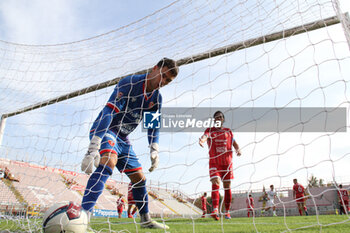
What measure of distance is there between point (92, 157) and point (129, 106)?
847 millimetres

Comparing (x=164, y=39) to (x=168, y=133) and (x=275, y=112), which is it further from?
(x=275, y=112)

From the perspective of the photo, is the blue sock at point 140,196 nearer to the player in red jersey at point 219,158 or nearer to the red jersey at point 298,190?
the player in red jersey at point 219,158

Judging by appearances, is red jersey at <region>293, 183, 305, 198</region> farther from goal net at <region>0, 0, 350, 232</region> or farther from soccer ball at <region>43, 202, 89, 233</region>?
soccer ball at <region>43, 202, 89, 233</region>

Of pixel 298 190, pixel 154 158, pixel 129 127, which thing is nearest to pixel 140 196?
pixel 154 158

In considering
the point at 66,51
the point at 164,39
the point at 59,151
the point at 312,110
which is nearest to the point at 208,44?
the point at 164,39

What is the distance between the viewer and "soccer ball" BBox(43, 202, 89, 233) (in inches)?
83.9

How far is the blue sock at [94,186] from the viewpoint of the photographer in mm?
2486

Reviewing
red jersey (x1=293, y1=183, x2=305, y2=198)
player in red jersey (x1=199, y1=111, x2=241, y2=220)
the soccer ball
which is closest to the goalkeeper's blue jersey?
the soccer ball

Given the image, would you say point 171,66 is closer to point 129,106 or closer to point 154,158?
point 129,106

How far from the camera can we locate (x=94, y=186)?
99.8 inches

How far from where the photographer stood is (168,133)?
10.6 feet

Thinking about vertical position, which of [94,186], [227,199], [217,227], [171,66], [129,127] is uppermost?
[171,66]

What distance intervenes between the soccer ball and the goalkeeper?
1.34 ft

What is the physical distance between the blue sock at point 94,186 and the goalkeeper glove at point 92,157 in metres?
0.08
